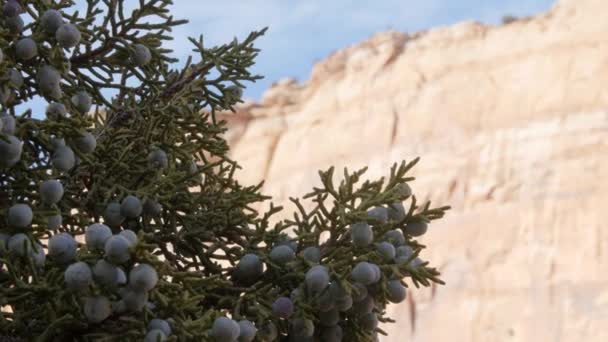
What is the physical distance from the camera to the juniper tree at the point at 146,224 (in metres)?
1.77

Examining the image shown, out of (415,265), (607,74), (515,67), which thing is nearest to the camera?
(415,265)

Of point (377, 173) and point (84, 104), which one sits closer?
point (84, 104)

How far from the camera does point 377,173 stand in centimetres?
1844

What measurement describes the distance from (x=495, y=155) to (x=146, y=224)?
15.7 meters

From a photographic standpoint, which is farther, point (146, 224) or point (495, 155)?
point (495, 155)

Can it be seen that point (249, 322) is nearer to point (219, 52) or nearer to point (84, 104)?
point (84, 104)

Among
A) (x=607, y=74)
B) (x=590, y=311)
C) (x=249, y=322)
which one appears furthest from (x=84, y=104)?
(x=607, y=74)

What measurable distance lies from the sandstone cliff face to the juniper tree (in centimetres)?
1420

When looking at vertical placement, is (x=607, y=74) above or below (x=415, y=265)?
above

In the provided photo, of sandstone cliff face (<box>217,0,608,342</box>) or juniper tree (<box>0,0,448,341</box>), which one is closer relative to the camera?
juniper tree (<box>0,0,448,341</box>)

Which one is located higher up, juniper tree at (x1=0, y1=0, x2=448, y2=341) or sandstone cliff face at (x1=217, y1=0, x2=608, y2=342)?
sandstone cliff face at (x1=217, y1=0, x2=608, y2=342)

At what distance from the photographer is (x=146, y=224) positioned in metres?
2.14

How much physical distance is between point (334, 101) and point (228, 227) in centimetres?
1815

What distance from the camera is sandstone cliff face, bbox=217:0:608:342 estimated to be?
16.0 meters
